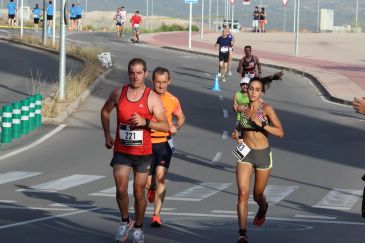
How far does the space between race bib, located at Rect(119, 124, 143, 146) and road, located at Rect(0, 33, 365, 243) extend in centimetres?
119

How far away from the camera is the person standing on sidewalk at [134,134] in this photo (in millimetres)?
10945

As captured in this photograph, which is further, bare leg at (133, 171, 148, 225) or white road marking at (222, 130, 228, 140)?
white road marking at (222, 130, 228, 140)

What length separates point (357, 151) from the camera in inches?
919

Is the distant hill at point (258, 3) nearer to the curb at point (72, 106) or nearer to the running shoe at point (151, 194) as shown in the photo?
the curb at point (72, 106)

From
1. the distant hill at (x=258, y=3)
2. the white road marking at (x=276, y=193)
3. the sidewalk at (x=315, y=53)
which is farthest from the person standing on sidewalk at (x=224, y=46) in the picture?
the distant hill at (x=258, y=3)

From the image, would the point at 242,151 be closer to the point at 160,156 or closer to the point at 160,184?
the point at 160,156

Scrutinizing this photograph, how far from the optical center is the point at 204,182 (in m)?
18.3

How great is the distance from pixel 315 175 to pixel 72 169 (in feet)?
14.5

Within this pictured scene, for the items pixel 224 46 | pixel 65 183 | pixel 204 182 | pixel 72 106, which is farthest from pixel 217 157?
pixel 224 46

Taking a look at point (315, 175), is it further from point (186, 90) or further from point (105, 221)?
point (186, 90)

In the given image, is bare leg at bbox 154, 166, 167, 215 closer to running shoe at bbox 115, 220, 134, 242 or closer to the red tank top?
running shoe at bbox 115, 220, 134, 242

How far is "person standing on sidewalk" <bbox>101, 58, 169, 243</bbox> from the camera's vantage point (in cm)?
1095

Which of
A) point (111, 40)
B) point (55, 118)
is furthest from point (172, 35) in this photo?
point (55, 118)

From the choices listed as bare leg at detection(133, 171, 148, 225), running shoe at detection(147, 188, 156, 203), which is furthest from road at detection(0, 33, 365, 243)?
bare leg at detection(133, 171, 148, 225)
